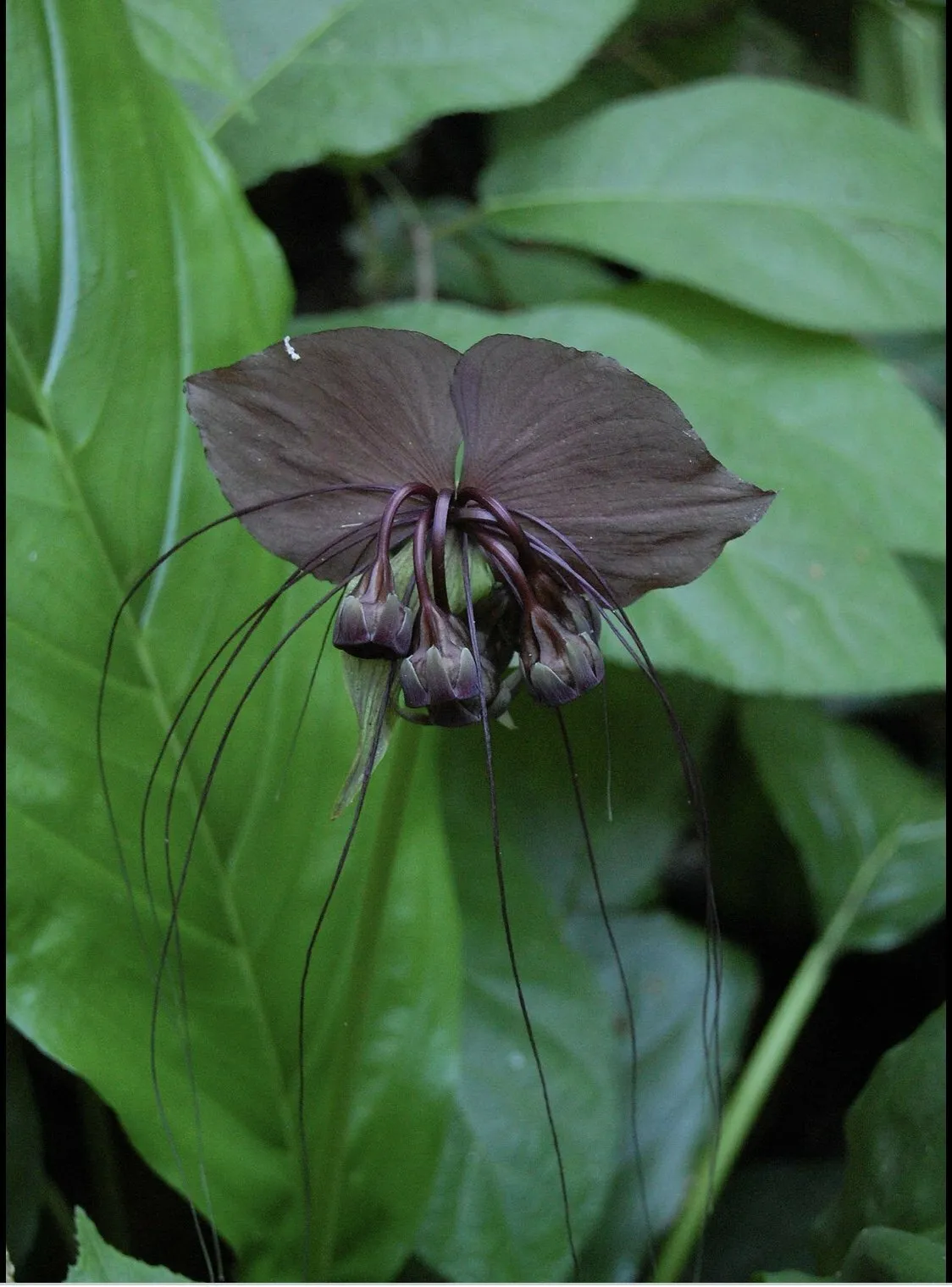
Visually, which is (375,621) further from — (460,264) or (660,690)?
(460,264)

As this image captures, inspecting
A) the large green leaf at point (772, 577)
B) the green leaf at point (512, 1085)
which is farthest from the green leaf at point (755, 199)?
the green leaf at point (512, 1085)

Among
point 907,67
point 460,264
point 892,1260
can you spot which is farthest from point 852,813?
point 907,67

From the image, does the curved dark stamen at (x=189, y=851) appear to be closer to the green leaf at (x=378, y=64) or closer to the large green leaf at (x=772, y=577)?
the large green leaf at (x=772, y=577)

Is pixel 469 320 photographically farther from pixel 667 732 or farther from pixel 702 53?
pixel 702 53

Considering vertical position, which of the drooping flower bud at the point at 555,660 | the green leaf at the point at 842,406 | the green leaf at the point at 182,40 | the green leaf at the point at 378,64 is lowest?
the green leaf at the point at 842,406

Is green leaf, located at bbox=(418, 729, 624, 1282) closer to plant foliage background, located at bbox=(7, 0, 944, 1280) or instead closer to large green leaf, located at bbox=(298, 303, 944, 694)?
plant foliage background, located at bbox=(7, 0, 944, 1280)

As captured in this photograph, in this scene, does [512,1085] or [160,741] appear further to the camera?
[512,1085]
